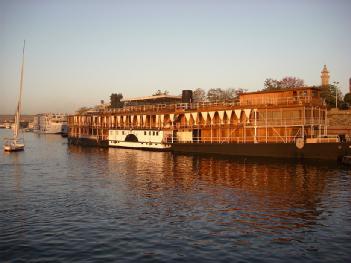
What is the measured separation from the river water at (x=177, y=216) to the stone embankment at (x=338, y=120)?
106 feet

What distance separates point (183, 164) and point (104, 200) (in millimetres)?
21628

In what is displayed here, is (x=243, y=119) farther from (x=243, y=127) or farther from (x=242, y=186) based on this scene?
(x=242, y=186)

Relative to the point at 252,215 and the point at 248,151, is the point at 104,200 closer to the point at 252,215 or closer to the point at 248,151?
the point at 252,215

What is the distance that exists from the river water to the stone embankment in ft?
106

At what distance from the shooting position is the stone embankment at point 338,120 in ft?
226

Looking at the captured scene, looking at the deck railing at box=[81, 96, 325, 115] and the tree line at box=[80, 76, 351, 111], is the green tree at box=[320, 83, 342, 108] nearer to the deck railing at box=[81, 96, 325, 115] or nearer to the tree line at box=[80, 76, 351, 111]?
the tree line at box=[80, 76, 351, 111]

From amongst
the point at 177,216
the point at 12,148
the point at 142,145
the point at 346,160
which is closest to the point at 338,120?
the point at 346,160

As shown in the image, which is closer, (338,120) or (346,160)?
(346,160)

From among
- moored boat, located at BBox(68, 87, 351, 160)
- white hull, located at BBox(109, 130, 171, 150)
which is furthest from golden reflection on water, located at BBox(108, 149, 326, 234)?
white hull, located at BBox(109, 130, 171, 150)

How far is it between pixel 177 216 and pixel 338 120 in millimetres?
60231

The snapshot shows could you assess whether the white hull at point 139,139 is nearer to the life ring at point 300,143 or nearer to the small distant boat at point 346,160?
the life ring at point 300,143

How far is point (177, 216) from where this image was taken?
A: 72.6 feet

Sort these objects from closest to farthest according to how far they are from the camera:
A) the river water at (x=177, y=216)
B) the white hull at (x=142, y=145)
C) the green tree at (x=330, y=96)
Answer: the river water at (x=177, y=216)
the white hull at (x=142, y=145)
the green tree at (x=330, y=96)

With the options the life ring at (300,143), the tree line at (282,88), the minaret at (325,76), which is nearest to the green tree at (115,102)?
the tree line at (282,88)
